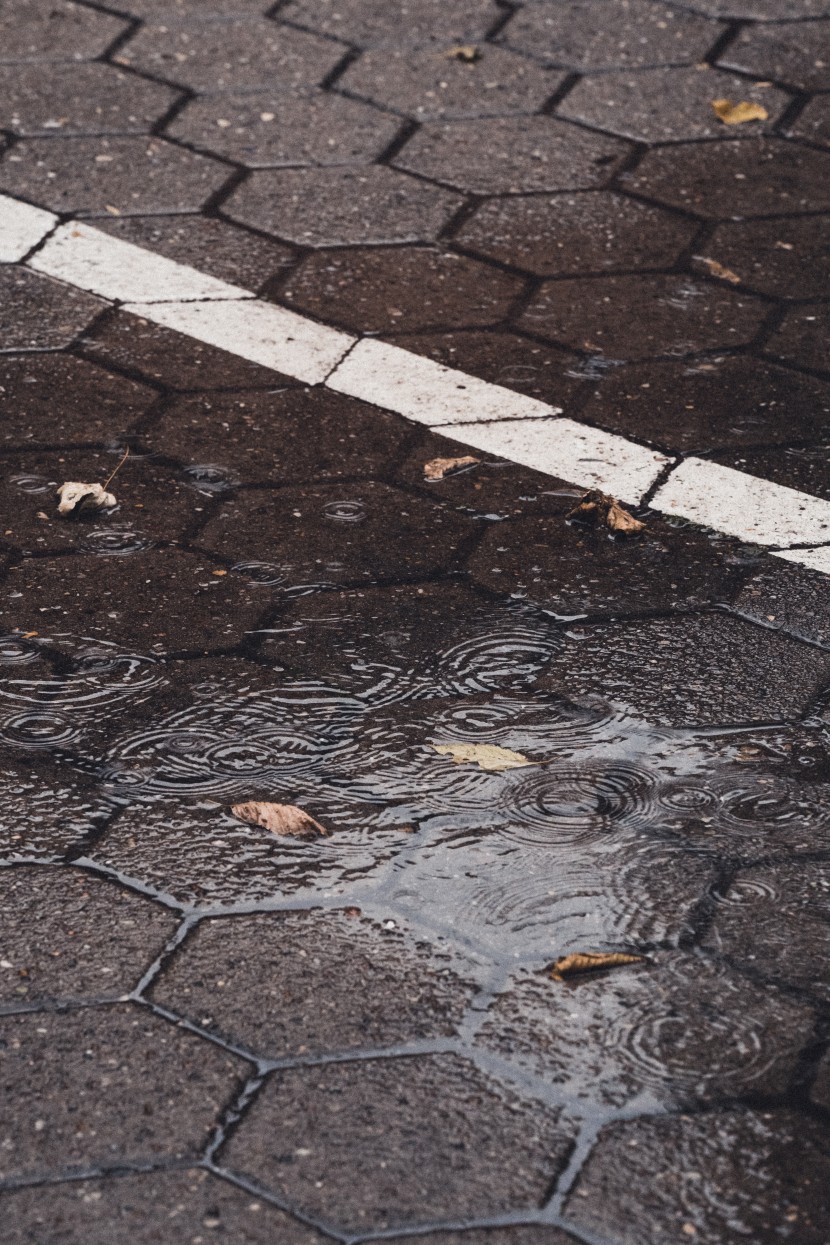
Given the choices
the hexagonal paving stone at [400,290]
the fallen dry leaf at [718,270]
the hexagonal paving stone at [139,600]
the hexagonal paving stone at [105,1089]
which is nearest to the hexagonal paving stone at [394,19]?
the hexagonal paving stone at [400,290]

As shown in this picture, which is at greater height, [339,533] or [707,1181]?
[707,1181]

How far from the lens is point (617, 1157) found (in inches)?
75.4

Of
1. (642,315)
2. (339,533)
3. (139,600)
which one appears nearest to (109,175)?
(642,315)

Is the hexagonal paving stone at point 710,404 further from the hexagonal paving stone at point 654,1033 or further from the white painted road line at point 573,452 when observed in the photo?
the hexagonal paving stone at point 654,1033

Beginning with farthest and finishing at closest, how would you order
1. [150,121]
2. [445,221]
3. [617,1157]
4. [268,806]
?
[150,121], [445,221], [268,806], [617,1157]

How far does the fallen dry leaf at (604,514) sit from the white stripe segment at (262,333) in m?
0.71

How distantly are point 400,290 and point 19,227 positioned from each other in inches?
38.6

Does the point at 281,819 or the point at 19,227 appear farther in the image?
the point at 19,227

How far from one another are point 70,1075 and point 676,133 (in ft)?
11.0

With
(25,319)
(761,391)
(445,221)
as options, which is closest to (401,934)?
(761,391)

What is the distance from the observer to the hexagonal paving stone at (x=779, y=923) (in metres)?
2.18

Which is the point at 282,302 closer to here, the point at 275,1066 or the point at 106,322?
the point at 106,322

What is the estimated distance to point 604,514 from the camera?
3125mm

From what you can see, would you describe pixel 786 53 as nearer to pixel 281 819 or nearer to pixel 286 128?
pixel 286 128
